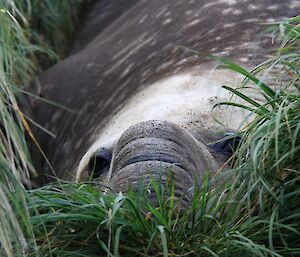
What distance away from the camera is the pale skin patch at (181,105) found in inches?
137

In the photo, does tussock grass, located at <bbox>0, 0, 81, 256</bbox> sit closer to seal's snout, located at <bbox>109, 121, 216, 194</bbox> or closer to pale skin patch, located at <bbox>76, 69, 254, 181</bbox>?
seal's snout, located at <bbox>109, 121, 216, 194</bbox>

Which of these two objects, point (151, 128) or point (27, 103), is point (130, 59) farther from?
point (151, 128)

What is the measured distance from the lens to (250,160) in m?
2.57

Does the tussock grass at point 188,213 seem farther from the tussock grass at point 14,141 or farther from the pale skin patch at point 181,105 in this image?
the pale skin patch at point 181,105

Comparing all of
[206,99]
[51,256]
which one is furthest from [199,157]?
[51,256]

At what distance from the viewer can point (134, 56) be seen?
474 centimetres

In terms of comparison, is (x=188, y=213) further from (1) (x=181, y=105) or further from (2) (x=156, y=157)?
(1) (x=181, y=105)

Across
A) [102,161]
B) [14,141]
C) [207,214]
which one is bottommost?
[102,161]

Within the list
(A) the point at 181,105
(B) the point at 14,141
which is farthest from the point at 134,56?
(B) the point at 14,141

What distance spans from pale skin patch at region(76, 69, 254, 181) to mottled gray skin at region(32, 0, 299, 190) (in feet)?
0.48

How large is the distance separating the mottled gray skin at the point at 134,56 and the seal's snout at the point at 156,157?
0.86 meters

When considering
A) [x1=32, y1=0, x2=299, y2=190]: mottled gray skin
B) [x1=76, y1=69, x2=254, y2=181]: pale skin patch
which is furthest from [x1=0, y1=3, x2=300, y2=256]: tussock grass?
[x1=32, y1=0, x2=299, y2=190]: mottled gray skin

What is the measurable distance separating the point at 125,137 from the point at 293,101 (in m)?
0.61

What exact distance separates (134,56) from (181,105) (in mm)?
1167
